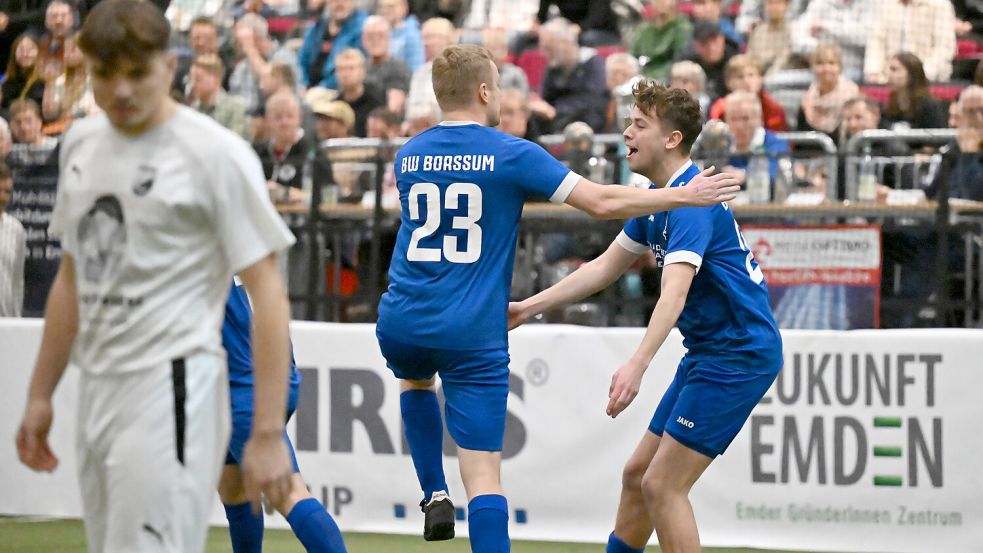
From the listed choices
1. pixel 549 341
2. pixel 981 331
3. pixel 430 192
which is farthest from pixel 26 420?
pixel 981 331

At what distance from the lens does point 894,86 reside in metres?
10.8

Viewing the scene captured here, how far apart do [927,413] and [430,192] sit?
11.3 ft

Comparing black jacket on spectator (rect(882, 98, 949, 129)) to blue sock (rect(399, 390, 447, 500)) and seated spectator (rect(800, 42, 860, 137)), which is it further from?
blue sock (rect(399, 390, 447, 500))

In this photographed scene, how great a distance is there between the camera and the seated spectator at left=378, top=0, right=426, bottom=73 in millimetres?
13427

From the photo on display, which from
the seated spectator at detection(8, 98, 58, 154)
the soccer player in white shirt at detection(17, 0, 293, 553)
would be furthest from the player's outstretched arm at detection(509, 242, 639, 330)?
the seated spectator at detection(8, 98, 58, 154)

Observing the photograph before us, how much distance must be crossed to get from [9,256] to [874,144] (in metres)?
6.06

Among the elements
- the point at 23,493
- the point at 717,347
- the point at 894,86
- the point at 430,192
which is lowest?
the point at 23,493

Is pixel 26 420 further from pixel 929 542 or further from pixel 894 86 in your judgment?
pixel 894 86

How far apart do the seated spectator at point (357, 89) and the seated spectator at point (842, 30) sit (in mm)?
3566

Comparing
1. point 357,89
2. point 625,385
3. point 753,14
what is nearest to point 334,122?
point 357,89

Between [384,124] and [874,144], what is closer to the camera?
[874,144]

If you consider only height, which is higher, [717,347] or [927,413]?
[717,347]

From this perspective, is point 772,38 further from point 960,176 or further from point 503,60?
point 960,176

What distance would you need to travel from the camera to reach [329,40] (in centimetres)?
1456
